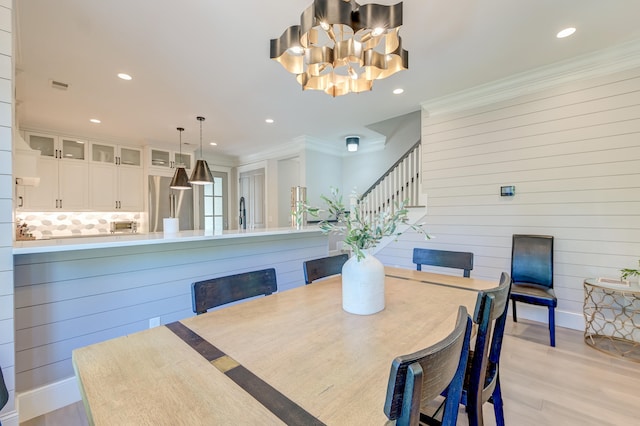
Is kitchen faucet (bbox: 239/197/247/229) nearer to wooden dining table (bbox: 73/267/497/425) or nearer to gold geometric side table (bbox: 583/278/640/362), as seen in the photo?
wooden dining table (bbox: 73/267/497/425)

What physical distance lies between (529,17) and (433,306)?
93.1 inches

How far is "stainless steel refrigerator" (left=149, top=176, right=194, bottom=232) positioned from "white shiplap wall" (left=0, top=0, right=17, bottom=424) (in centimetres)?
401

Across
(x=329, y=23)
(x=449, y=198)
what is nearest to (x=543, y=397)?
(x=449, y=198)

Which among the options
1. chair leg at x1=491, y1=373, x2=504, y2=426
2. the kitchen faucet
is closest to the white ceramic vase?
chair leg at x1=491, y1=373, x2=504, y2=426

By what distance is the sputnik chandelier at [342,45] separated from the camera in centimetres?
141

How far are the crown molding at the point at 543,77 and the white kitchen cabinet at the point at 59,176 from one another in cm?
582

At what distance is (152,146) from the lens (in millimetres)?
5574

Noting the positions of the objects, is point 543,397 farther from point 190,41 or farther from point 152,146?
point 152,146

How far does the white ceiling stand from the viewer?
2.04 metres

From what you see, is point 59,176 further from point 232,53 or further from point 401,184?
point 401,184

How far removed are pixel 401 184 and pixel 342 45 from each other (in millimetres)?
2994

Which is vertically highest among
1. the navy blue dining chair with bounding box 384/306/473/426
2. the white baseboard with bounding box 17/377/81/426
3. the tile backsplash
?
the tile backsplash

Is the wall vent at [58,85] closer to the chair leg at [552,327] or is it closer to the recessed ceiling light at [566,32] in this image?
the recessed ceiling light at [566,32]

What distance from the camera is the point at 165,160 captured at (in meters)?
5.79
